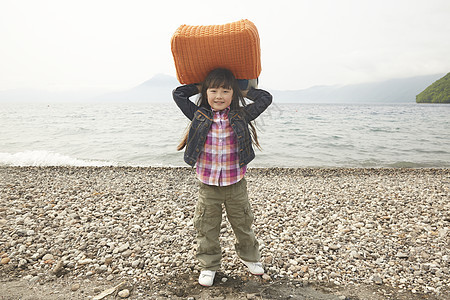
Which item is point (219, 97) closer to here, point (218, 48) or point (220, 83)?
point (220, 83)

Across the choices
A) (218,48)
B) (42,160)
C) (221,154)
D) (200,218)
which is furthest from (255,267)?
(42,160)

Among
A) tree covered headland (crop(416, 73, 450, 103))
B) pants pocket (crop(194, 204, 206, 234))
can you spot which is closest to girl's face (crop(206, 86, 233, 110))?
pants pocket (crop(194, 204, 206, 234))

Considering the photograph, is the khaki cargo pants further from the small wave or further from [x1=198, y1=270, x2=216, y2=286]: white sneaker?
the small wave

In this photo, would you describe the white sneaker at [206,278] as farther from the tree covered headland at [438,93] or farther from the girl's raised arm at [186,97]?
the tree covered headland at [438,93]

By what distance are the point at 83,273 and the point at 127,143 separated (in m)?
13.6

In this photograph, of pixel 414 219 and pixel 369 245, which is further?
pixel 414 219

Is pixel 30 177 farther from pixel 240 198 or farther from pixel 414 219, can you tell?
pixel 414 219

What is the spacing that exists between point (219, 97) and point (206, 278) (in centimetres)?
217

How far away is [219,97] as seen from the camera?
2.85 meters

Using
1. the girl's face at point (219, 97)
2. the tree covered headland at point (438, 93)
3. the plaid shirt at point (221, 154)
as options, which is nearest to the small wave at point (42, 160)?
the plaid shirt at point (221, 154)

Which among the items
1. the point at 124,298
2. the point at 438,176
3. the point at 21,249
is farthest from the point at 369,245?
the point at 438,176

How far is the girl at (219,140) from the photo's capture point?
2.95m

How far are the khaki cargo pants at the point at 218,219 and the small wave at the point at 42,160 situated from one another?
945 cm

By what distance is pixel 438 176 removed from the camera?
29.1ft
